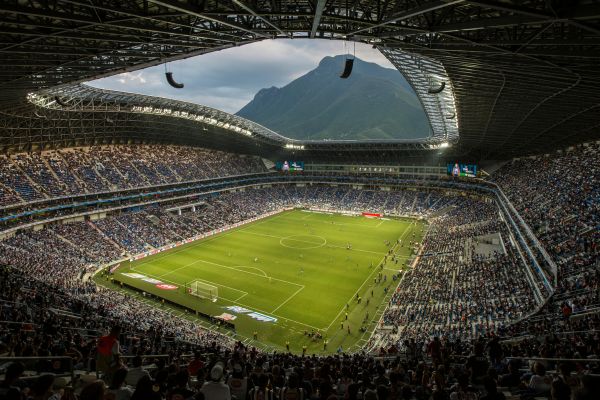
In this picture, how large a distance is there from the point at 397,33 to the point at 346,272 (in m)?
32.9

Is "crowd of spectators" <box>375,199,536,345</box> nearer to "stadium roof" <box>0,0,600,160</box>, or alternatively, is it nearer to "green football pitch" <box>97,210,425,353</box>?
"green football pitch" <box>97,210,425,353</box>

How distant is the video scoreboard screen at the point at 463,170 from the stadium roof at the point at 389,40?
30.1 meters

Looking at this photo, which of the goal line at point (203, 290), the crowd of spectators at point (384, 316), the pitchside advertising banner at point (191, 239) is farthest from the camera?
the pitchside advertising banner at point (191, 239)

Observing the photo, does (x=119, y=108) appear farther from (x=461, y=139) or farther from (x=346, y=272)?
(x=461, y=139)

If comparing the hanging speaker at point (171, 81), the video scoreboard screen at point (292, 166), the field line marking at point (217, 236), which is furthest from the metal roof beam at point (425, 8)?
the video scoreboard screen at point (292, 166)

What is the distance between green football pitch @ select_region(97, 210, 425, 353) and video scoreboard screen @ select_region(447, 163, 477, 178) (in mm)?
17319

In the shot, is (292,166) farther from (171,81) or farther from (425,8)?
(425,8)

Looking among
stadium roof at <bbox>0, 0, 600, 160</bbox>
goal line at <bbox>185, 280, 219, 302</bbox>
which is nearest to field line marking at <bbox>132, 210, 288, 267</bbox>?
goal line at <bbox>185, 280, 219, 302</bbox>

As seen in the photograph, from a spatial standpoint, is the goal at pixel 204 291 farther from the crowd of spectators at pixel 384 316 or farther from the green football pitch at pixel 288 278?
the crowd of spectators at pixel 384 316

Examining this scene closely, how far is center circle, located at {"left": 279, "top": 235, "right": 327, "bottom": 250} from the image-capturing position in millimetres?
58594

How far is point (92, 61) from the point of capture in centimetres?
2705

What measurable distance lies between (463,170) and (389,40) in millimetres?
61773

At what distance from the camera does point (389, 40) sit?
2198cm

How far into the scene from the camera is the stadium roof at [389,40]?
14.9 m
